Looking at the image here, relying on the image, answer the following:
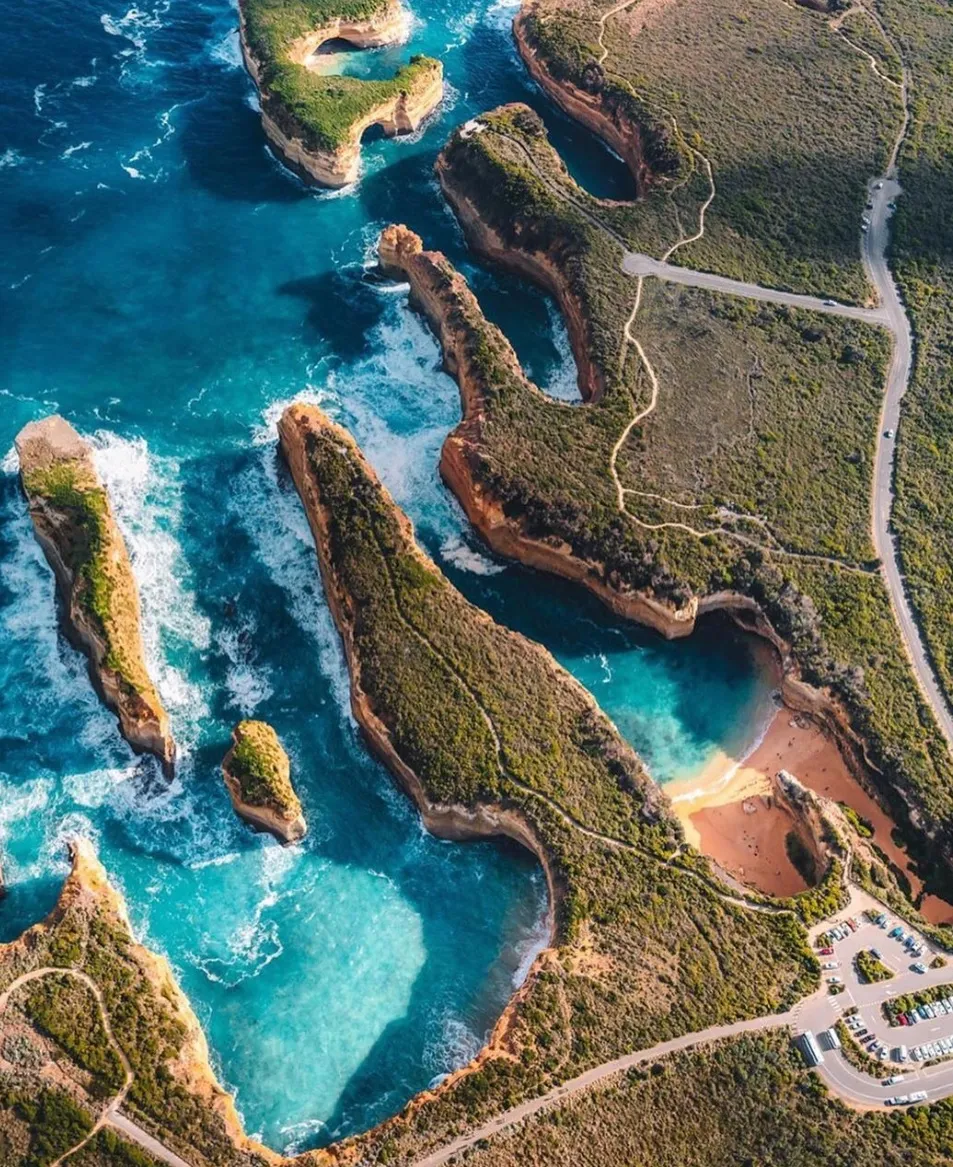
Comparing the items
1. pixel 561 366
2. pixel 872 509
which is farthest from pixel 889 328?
pixel 561 366

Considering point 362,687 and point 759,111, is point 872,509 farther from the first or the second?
point 759,111

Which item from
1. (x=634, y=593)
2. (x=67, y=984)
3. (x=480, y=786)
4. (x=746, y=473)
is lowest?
(x=67, y=984)

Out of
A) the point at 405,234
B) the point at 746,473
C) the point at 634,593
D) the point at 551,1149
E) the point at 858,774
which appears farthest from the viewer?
the point at 405,234

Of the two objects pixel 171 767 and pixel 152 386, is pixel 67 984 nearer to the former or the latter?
pixel 171 767

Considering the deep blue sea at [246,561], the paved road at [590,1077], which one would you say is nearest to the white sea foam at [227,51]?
the deep blue sea at [246,561]

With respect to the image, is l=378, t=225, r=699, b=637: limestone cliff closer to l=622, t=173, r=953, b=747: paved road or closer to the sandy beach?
the sandy beach

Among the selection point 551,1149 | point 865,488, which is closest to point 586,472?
point 865,488

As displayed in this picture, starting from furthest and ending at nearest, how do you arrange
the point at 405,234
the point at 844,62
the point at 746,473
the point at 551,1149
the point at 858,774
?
the point at 844,62
the point at 405,234
the point at 746,473
the point at 858,774
the point at 551,1149

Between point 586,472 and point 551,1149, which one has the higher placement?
point 586,472
